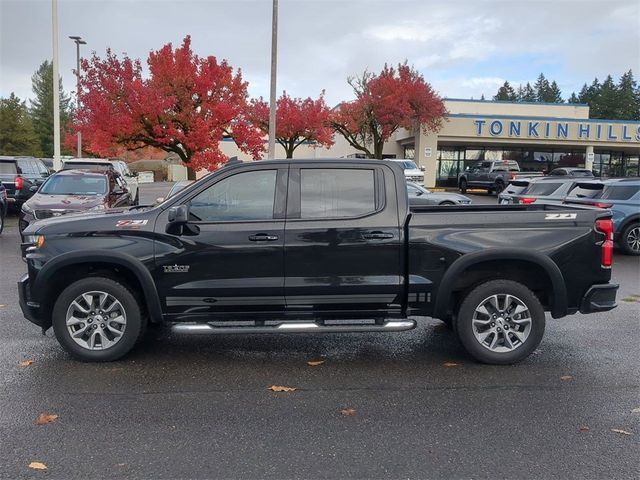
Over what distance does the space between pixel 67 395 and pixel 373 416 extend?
248cm

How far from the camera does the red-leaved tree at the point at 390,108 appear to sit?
35.1 metres

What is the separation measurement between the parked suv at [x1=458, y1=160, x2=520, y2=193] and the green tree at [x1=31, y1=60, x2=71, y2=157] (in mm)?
53917

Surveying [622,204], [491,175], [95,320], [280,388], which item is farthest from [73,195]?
[491,175]

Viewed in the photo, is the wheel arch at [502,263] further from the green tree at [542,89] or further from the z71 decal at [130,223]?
the green tree at [542,89]

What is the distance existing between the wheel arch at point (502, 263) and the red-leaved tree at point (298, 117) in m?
31.9

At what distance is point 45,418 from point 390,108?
1292 inches

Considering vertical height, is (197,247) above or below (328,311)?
above

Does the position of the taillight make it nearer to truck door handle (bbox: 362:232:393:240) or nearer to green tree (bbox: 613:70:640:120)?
truck door handle (bbox: 362:232:393:240)

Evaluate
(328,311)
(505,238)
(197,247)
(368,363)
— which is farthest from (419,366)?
(197,247)

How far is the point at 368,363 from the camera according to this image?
5711mm

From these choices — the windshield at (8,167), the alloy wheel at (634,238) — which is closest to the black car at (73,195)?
the windshield at (8,167)

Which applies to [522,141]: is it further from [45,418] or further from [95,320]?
[45,418]

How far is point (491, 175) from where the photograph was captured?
31.2 metres

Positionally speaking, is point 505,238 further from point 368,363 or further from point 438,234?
point 368,363
